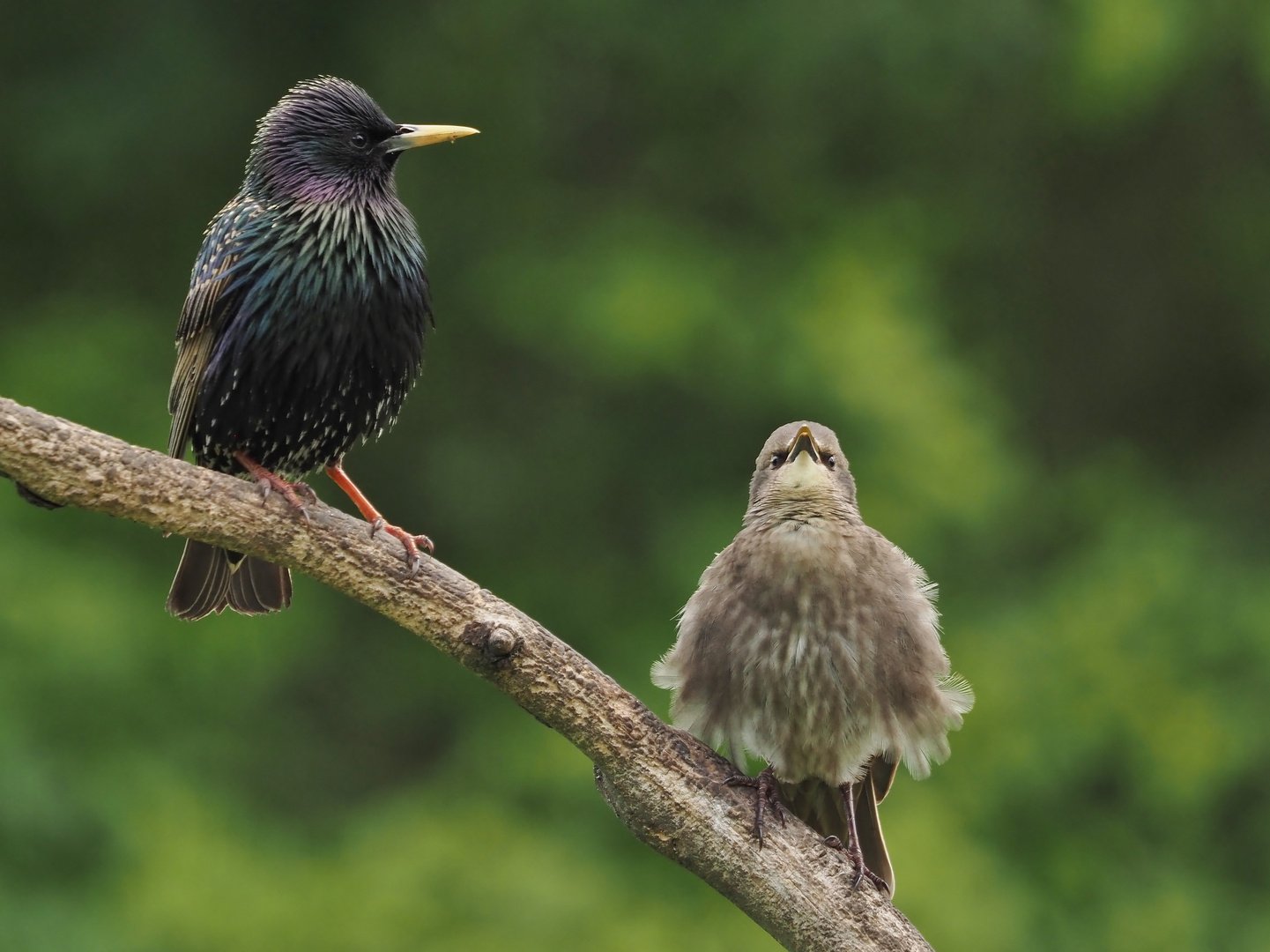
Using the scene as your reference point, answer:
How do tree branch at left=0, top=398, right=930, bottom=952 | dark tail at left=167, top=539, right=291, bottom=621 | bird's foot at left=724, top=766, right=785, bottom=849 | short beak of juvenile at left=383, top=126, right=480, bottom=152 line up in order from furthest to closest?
short beak of juvenile at left=383, top=126, right=480, bottom=152 < dark tail at left=167, top=539, right=291, bottom=621 < bird's foot at left=724, top=766, right=785, bottom=849 < tree branch at left=0, top=398, right=930, bottom=952

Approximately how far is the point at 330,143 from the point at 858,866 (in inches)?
92.8

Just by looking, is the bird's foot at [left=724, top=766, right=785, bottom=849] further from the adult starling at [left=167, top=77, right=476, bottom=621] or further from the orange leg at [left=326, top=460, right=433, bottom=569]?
the adult starling at [left=167, top=77, right=476, bottom=621]

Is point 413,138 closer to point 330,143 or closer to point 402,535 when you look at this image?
point 330,143

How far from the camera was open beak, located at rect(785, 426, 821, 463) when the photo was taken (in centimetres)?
468

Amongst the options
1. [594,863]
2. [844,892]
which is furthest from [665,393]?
[844,892]

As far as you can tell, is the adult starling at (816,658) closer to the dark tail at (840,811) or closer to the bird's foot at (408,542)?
the dark tail at (840,811)

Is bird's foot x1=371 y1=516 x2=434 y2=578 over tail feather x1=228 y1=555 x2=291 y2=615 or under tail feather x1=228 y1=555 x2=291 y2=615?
under

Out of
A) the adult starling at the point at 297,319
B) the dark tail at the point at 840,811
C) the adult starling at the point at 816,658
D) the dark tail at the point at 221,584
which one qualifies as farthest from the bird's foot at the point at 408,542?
the dark tail at the point at 840,811

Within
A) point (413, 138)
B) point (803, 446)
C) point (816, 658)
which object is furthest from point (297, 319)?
point (816, 658)

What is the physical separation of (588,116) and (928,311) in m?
2.12

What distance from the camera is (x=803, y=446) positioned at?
4.68m

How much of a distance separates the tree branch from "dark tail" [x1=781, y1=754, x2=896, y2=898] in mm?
392

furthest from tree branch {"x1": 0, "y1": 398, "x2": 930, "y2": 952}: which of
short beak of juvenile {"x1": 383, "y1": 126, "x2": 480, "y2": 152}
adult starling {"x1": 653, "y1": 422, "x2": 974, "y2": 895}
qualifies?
short beak of juvenile {"x1": 383, "y1": 126, "x2": 480, "y2": 152}

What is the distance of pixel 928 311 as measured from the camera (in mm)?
8977
